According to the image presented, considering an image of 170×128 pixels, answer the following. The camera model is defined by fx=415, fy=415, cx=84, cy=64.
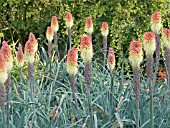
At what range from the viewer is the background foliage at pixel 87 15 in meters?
6.84

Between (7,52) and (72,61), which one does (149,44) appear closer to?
(72,61)

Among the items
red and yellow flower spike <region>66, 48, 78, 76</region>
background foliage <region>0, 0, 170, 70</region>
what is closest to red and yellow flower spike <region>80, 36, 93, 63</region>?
red and yellow flower spike <region>66, 48, 78, 76</region>

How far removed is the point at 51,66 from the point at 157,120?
4.99 feet

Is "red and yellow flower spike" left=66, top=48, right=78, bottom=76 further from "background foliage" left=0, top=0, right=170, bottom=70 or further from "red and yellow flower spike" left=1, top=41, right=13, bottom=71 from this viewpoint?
"background foliage" left=0, top=0, right=170, bottom=70

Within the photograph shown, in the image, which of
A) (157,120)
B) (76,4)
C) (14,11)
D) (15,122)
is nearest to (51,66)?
(15,122)

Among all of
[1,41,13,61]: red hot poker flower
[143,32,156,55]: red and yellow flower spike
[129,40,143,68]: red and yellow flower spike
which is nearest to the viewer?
[129,40,143,68]: red and yellow flower spike

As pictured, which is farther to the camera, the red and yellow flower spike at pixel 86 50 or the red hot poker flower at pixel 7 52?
the red hot poker flower at pixel 7 52

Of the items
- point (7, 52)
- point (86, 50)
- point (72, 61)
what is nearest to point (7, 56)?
point (7, 52)

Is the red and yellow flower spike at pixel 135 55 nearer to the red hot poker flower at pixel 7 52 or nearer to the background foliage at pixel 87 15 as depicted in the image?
the red hot poker flower at pixel 7 52

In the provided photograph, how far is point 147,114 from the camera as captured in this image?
2.90 meters

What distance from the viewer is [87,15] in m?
7.06

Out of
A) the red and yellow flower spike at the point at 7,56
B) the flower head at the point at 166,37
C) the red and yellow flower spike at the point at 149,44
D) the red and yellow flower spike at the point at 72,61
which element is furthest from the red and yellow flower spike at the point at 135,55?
the red and yellow flower spike at the point at 7,56

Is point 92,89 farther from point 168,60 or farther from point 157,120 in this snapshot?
point 168,60

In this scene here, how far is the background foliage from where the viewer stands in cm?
684
